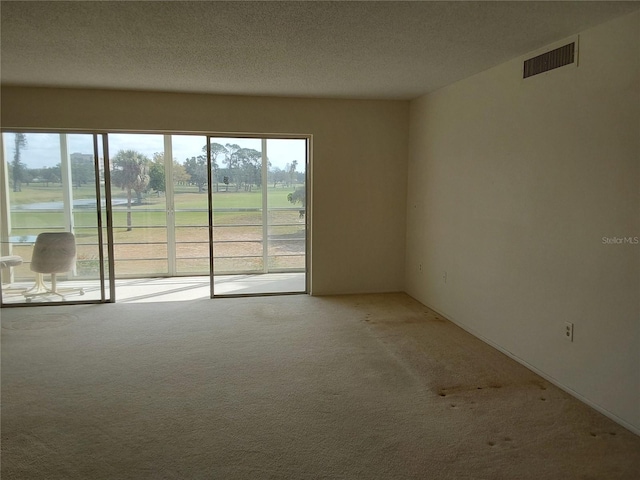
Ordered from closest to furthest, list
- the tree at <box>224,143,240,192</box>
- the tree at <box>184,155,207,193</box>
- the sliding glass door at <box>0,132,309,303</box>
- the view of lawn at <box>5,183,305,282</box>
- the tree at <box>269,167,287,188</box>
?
the sliding glass door at <box>0,132,309,303</box>
the tree at <box>224,143,240,192</box>
the tree at <box>269,167,287,188</box>
the view of lawn at <box>5,183,305,282</box>
the tree at <box>184,155,207,193</box>

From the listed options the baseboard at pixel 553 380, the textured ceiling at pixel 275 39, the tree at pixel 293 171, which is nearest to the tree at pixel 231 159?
the tree at pixel 293 171

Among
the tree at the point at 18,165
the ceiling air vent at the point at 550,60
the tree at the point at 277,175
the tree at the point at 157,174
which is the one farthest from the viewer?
the tree at the point at 157,174

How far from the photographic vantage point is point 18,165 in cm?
494

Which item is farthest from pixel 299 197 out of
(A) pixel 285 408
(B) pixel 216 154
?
(A) pixel 285 408

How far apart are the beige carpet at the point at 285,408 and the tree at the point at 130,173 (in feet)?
8.32

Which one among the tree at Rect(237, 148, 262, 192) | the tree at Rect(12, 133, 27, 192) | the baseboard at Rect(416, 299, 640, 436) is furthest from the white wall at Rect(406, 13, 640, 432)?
the tree at Rect(12, 133, 27, 192)

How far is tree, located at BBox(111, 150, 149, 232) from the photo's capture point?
6.38 metres

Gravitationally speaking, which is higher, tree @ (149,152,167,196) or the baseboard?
tree @ (149,152,167,196)

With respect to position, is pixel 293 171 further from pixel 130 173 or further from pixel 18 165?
pixel 18 165

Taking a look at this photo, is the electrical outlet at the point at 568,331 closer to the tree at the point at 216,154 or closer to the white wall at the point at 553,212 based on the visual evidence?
the white wall at the point at 553,212

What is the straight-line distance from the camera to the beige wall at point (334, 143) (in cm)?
494

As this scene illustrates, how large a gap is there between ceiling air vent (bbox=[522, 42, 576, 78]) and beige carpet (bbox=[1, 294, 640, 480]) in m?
2.23

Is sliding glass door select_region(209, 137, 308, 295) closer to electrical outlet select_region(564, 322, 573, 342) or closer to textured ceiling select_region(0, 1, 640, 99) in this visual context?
textured ceiling select_region(0, 1, 640, 99)

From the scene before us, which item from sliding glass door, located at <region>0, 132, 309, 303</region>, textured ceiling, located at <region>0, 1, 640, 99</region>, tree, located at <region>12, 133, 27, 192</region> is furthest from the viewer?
sliding glass door, located at <region>0, 132, 309, 303</region>
